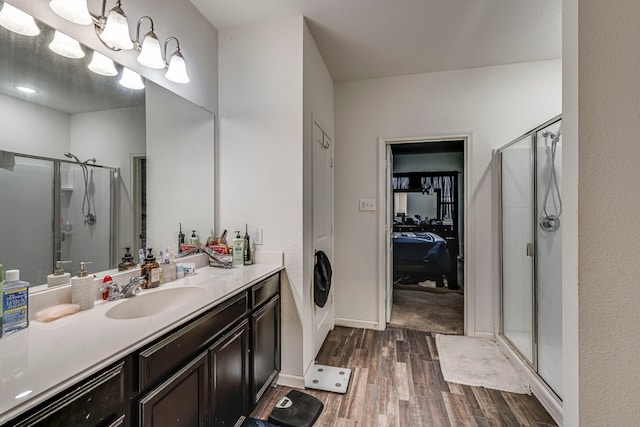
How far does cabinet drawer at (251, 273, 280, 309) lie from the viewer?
1.59 meters

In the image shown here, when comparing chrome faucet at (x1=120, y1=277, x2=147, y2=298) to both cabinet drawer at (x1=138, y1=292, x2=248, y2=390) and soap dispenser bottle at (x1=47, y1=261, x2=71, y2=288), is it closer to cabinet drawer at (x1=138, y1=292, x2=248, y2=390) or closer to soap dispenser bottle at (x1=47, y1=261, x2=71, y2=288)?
soap dispenser bottle at (x1=47, y1=261, x2=71, y2=288)

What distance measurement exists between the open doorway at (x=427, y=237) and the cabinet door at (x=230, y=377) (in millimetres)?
1989

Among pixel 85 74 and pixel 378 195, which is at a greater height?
pixel 85 74

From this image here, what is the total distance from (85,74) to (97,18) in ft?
0.85

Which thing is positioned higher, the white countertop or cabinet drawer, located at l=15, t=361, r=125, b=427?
the white countertop

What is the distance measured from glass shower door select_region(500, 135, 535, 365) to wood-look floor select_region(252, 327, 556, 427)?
1.53 feet

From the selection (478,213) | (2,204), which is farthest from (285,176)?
(478,213)

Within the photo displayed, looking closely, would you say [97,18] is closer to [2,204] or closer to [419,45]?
[2,204]

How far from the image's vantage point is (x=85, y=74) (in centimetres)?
131

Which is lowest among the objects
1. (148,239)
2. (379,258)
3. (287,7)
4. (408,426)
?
(408,426)

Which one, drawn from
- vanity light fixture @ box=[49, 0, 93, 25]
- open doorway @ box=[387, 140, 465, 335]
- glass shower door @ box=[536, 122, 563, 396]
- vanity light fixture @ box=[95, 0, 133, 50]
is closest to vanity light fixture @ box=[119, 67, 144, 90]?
vanity light fixture @ box=[95, 0, 133, 50]

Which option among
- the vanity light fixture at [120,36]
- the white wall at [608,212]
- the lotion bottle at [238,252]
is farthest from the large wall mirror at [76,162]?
the white wall at [608,212]

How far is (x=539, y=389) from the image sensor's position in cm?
184

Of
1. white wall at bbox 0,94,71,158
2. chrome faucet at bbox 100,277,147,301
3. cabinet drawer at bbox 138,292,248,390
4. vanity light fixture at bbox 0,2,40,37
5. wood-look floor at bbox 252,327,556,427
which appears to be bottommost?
wood-look floor at bbox 252,327,556,427
